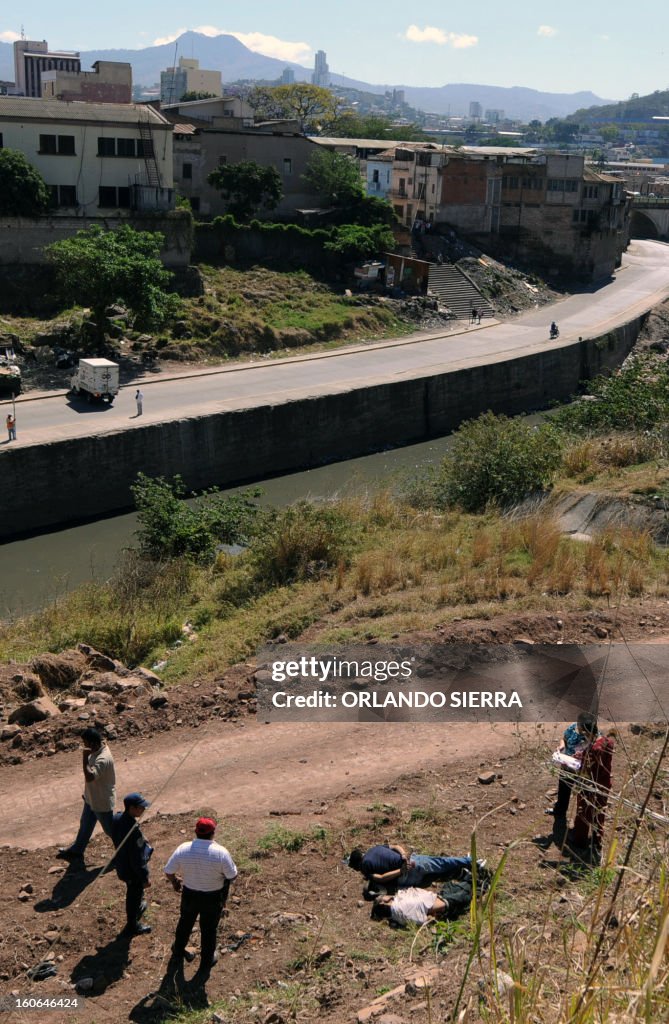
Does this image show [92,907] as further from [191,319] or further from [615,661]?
[191,319]

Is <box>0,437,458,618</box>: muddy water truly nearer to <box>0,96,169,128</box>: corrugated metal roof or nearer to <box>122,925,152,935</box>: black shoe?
<box>122,925,152,935</box>: black shoe

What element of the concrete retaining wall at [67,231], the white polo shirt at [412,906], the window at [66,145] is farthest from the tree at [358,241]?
the white polo shirt at [412,906]

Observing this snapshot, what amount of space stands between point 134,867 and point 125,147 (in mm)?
30789

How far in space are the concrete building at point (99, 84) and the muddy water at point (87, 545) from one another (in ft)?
88.1

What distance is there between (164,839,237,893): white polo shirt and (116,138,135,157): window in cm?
3085

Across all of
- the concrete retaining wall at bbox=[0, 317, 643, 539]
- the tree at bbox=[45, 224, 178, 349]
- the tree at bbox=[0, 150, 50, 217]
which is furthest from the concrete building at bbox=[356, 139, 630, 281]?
the tree at bbox=[45, 224, 178, 349]

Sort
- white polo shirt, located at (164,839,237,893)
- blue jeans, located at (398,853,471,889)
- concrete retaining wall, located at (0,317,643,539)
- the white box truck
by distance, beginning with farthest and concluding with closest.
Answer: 1. the white box truck
2. concrete retaining wall, located at (0,317,643,539)
3. blue jeans, located at (398,853,471,889)
4. white polo shirt, located at (164,839,237,893)

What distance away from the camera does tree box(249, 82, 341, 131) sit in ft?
272

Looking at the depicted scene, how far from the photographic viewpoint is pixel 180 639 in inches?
474

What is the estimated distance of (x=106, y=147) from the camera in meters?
33.0

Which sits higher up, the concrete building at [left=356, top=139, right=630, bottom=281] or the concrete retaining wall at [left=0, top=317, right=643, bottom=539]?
the concrete building at [left=356, top=139, right=630, bottom=281]

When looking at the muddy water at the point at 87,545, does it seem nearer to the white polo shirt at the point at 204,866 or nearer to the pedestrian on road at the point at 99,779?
the pedestrian on road at the point at 99,779

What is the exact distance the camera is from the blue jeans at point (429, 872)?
21.1 ft

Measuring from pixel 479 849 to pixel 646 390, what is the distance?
17933 millimetres
